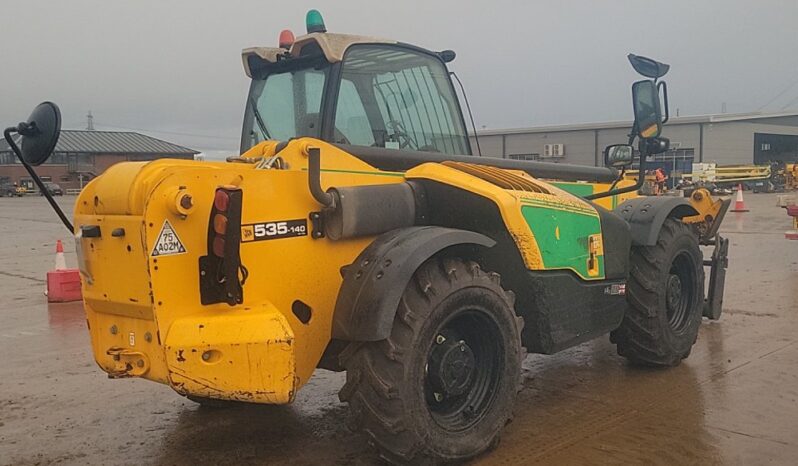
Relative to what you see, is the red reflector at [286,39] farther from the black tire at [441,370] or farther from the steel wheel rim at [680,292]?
the steel wheel rim at [680,292]

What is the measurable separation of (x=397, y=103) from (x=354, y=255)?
1.16 m

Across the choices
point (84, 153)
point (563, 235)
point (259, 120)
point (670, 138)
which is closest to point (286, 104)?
point (259, 120)

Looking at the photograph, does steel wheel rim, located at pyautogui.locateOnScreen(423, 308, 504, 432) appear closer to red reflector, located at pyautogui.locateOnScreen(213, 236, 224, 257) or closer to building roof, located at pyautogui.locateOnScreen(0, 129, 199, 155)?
red reflector, located at pyautogui.locateOnScreen(213, 236, 224, 257)

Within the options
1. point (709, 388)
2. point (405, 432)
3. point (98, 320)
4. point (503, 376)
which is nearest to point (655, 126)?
point (709, 388)

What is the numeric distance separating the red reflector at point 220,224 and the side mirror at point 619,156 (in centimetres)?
346

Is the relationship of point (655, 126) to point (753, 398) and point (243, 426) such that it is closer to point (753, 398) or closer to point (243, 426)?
point (753, 398)

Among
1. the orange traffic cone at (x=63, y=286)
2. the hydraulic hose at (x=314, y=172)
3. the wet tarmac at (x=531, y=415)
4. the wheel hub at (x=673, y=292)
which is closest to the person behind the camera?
the hydraulic hose at (x=314, y=172)

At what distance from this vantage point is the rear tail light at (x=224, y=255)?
3141 mm

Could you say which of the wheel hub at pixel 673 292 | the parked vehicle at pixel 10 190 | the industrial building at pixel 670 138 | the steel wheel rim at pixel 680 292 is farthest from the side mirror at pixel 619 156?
the parked vehicle at pixel 10 190

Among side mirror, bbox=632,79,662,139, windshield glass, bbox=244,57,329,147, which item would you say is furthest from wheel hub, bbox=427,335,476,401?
side mirror, bbox=632,79,662,139

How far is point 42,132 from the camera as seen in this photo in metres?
3.41

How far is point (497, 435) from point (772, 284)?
22.6 feet

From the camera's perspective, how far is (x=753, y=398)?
473cm

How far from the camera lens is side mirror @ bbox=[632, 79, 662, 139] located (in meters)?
4.94
